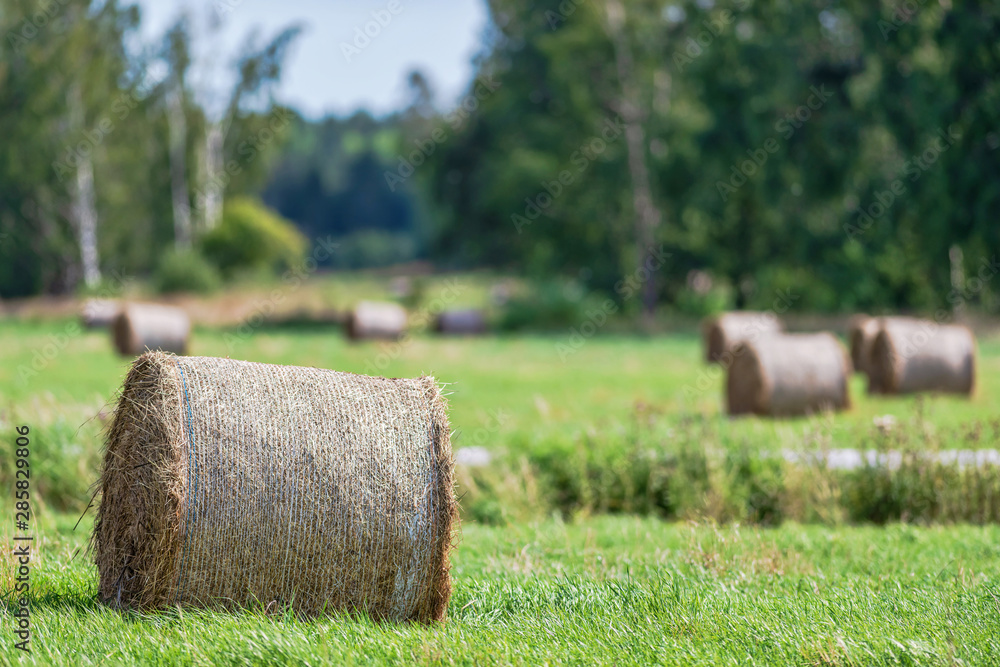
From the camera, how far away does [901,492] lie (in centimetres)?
832

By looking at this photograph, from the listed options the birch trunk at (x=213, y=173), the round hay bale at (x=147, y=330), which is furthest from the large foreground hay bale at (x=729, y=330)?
the birch trunk at (x=213, y=173)

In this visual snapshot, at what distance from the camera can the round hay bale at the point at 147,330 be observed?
2295 cm

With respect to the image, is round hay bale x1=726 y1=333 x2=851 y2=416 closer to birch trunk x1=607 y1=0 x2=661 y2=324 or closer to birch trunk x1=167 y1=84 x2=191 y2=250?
birch trunk x1=607 y1=0 x2=661 y2=324

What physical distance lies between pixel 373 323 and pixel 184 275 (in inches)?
608

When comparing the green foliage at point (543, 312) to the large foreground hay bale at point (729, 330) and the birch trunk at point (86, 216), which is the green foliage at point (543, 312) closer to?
the large foreground hay bale at point (729, 330)

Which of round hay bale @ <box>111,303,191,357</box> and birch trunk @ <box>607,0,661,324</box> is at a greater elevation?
birch trunk @ <box>607,0,661,324</box>

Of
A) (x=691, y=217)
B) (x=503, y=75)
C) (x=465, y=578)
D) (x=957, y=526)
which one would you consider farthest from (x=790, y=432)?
(x=503, y=75)

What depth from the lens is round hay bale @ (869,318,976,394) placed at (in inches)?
575

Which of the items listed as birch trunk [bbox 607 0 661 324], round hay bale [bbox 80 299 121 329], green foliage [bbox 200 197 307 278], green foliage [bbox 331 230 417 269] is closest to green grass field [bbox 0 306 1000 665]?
round hay bale [bbox 80 299 121 329]

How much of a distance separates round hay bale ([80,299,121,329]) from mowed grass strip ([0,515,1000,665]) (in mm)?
28116

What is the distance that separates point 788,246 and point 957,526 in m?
28.8

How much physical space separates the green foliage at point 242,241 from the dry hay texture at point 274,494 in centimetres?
4140

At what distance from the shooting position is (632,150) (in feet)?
119

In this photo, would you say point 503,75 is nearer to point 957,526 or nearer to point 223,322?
point 223,322
